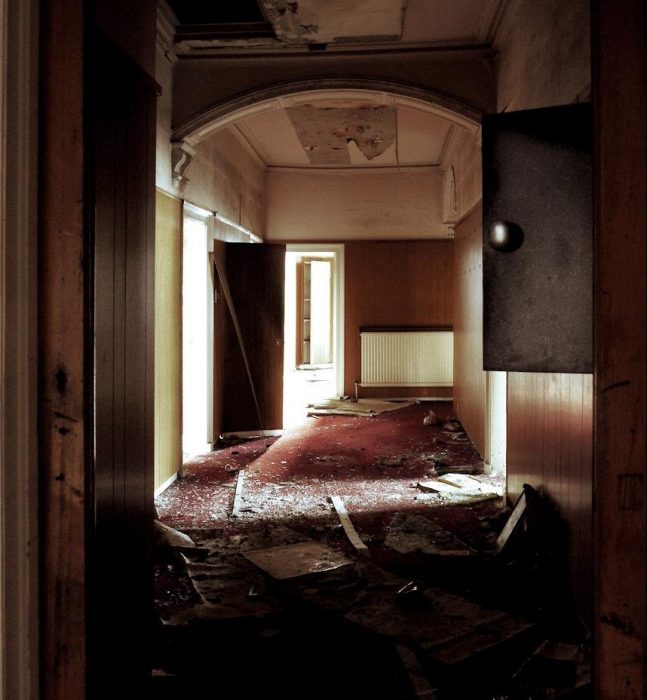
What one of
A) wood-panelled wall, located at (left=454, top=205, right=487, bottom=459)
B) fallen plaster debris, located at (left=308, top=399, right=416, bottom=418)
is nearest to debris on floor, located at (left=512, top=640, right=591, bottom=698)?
wood-panelled wall, located at (left=454, top=205, right=487, bottom=459)

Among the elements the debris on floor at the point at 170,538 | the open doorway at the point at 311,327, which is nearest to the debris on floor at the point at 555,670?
the debris on floor at the point at 170,538

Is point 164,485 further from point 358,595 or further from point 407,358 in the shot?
point 407,358

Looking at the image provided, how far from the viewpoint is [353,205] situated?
8.84 meters

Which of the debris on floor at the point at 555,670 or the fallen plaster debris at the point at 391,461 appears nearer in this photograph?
the debris on floor at the point at 555,670

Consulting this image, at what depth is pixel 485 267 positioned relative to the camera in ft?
5.56

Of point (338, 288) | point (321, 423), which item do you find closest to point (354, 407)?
point (321, 423)

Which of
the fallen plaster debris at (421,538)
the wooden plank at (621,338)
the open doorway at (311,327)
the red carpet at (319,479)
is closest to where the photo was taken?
the wooden plank at (621,338)

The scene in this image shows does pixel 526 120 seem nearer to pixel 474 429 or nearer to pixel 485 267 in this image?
pixel 485 267

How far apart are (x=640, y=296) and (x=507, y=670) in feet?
5.20

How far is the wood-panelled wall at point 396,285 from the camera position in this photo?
8.85m

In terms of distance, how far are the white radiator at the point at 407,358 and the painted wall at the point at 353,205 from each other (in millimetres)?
1450

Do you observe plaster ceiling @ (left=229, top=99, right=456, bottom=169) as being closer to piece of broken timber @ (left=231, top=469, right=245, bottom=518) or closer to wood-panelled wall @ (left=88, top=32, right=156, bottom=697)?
piece of broken timber @ (left=231, top=469, right=245, bottom=518)

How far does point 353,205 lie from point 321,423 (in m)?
3.41

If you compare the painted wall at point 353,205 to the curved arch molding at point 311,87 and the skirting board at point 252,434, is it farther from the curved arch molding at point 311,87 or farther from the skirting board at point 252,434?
the curved arch molding at point 311,87
